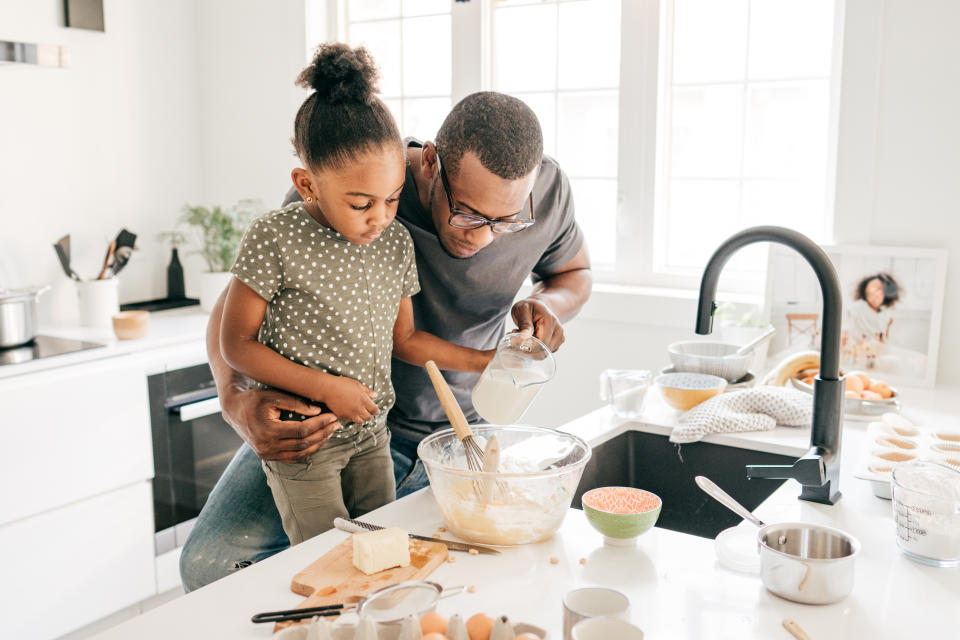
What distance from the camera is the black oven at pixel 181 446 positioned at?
9.30ft

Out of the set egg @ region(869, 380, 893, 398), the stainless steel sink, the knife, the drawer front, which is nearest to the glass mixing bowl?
the knife

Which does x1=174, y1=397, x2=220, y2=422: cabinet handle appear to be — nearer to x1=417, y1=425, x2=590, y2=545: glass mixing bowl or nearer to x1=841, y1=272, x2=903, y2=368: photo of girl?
x1=417, y1=425, x2=590, y2=545: glass mixing bowl

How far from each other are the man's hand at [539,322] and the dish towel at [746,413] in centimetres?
44

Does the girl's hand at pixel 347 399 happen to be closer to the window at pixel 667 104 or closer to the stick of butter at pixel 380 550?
the stick of butter at pixel 380 550

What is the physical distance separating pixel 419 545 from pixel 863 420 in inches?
47.1

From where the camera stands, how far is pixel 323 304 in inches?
59.8

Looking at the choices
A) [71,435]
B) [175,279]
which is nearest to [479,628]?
[71,435]

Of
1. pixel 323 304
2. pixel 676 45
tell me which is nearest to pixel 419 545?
pixel 323 304

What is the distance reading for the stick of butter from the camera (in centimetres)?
110

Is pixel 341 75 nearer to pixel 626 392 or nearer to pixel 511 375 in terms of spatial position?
pixel 511 375

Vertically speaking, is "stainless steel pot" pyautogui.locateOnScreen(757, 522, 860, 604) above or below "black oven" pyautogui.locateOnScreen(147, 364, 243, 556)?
above

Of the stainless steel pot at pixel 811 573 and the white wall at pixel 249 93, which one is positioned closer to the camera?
the stainless steel pot at pixel 811 573

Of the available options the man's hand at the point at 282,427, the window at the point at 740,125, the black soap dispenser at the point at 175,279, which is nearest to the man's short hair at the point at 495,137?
the man's hand at the point at 282,427

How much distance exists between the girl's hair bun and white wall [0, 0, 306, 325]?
1.86m
